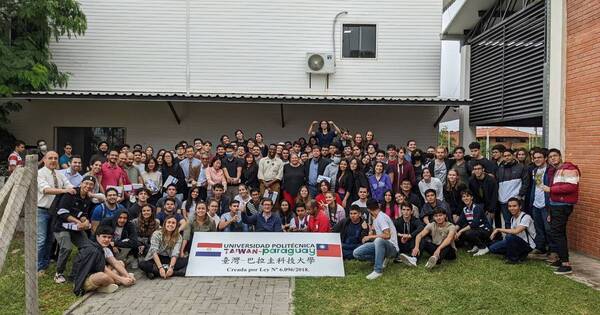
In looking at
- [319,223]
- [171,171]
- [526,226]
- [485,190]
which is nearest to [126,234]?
[171,171]

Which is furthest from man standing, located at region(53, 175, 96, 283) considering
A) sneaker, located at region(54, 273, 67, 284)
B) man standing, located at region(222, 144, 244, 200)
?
man standing, located at region(222, 144, 244, 200)

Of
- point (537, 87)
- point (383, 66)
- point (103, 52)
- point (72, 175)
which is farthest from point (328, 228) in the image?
point (103, 52)

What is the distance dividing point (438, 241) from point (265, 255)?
269cm

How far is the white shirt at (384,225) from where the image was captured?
23.5 feet

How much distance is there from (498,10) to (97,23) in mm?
10892

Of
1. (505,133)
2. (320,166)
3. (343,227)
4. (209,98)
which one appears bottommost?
(343,227)

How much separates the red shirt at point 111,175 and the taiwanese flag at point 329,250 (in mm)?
3586

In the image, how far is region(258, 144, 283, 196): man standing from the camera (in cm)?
875

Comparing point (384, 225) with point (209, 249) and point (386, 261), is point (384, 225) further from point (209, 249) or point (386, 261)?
point (209, 249)

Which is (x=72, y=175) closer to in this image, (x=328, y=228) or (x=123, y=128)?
(x=328, y=228)

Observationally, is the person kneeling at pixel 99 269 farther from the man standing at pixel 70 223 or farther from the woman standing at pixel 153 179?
the woman standing at pixel 153 179

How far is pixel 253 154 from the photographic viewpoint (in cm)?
936

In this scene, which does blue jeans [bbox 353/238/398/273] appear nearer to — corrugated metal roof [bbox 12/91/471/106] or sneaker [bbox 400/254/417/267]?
sneaker [bbox 400/254/417/267]

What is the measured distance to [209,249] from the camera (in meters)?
7.16
